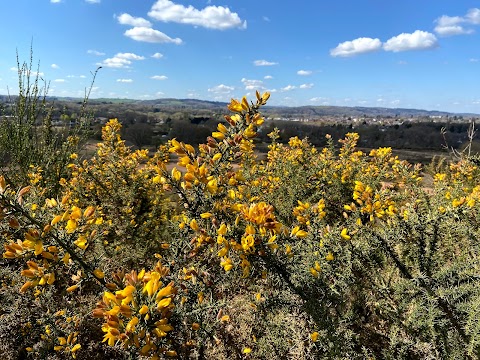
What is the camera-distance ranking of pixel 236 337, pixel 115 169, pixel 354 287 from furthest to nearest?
pixel 115 169 → pixel 236 337 → pixel 354 287

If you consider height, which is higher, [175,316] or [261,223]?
[261,223]

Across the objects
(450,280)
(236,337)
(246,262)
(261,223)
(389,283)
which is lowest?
(236,337)

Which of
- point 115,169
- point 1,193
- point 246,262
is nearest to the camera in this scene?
point 1,193

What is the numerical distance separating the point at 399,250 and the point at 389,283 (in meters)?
0.29

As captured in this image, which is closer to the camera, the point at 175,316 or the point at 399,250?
the point at 175,316

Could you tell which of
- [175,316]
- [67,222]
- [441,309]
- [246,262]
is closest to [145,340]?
[175,316]

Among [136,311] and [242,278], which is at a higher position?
[136,311]

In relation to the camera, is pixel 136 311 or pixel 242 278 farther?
pixel 242 278

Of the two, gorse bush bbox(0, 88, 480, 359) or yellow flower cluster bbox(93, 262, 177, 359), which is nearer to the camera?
yellow flower cluster bbox(93, 262, 177, 359)

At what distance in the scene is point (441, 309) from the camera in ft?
7.04

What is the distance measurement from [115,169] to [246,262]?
4.25 meters

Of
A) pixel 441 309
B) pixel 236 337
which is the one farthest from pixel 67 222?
pixel 441 309

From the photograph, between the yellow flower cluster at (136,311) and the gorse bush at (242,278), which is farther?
the gorse bush at (242,278)

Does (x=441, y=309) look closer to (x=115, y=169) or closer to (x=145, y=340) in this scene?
(x=145, y=340)
